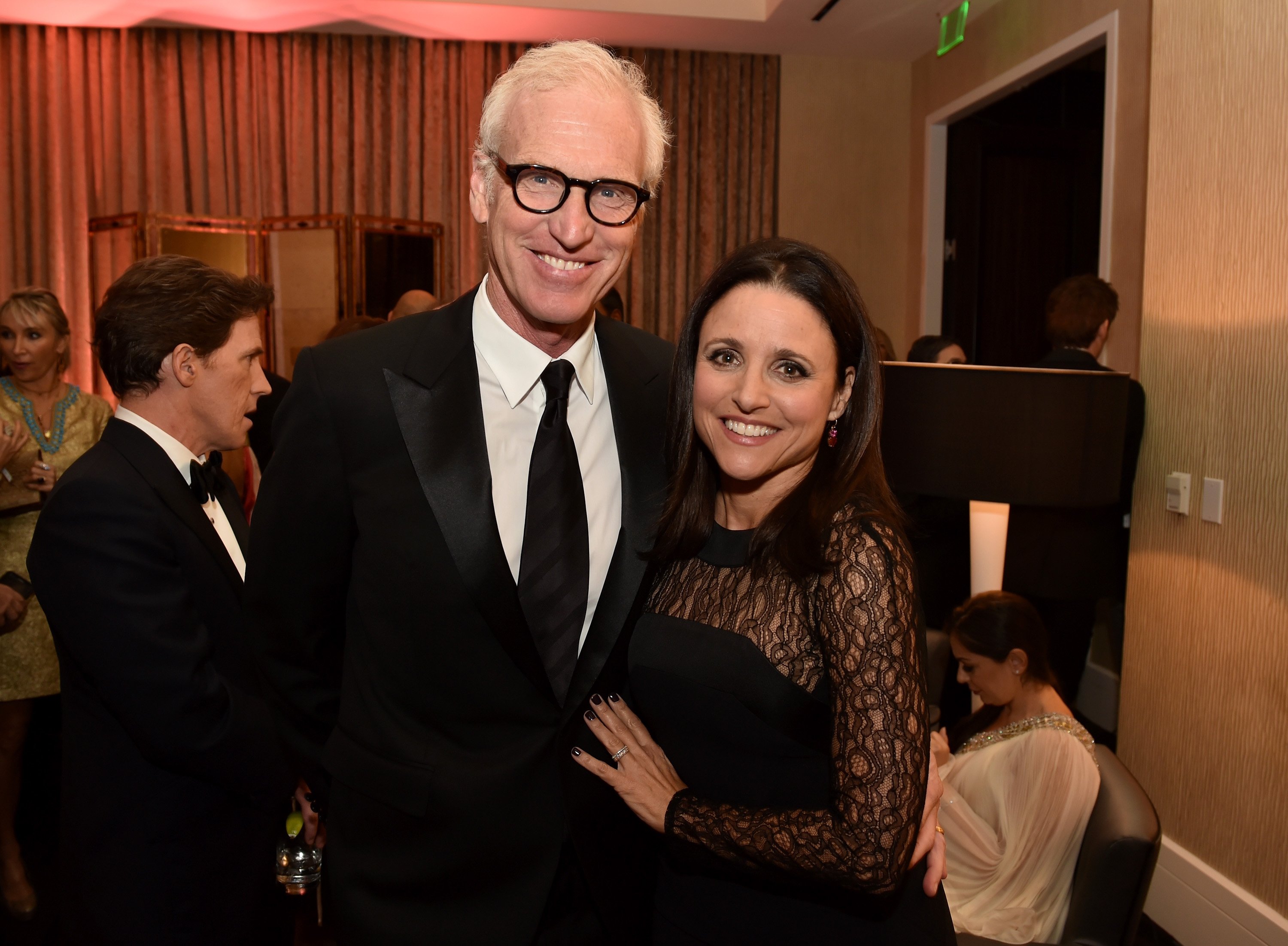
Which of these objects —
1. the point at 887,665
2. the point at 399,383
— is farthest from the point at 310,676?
the point at 887,665

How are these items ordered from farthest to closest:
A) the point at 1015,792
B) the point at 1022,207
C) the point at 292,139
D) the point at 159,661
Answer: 1. the point at 292,139
2. the point at 1022,207
3. the point at 1015,792
4. the point at 159,661

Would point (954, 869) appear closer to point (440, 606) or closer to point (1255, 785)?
point (1255, 785)

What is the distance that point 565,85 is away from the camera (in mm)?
1392

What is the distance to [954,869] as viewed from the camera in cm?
239

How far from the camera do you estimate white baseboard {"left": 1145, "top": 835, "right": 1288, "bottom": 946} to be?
276 cm

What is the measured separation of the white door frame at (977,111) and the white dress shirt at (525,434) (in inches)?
144

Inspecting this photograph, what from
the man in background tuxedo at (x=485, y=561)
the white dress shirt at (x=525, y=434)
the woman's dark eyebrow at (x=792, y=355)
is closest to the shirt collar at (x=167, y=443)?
the man in background tuxedo at (x=485, y=561)

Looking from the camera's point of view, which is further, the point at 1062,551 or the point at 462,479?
the point at 1062,551

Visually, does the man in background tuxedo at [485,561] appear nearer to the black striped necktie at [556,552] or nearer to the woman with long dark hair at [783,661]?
the black striped necktie at [556,552]

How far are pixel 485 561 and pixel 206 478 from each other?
910 millimetres

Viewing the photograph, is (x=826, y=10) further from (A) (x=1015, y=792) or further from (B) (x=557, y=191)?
(B) (x=557, y=191)

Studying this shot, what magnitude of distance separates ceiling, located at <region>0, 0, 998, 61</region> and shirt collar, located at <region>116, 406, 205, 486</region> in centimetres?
450

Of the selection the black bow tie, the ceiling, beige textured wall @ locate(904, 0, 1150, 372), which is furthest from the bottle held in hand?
the ceiling

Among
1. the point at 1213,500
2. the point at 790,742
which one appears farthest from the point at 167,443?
the point at 1213,500
